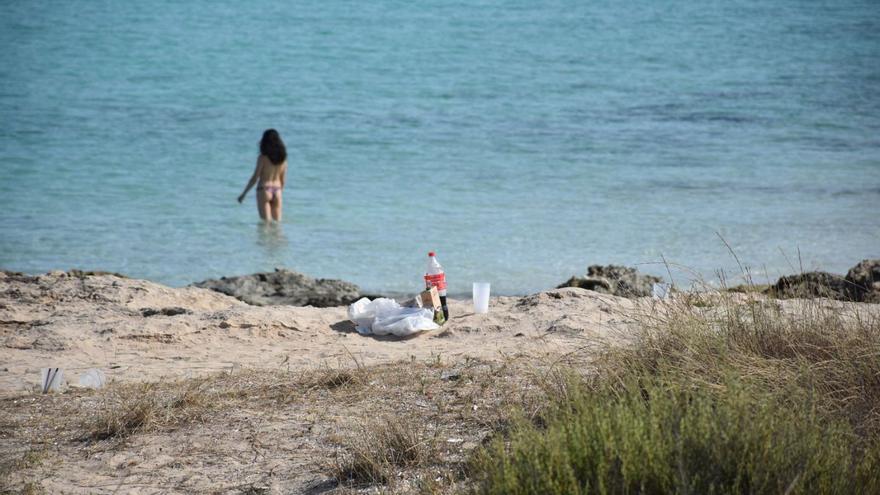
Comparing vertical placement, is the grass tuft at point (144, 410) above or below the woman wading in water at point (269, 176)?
below

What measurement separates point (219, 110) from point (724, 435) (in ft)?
79.5

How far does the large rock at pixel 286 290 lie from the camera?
29.5ft

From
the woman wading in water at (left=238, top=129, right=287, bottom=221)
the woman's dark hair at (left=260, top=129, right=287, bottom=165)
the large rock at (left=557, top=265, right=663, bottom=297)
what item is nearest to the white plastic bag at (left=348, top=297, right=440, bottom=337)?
the large rock at (left=557, top=265, right=663, bottom=297)

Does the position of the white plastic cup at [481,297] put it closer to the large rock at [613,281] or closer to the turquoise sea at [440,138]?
the large rock at [613,281]

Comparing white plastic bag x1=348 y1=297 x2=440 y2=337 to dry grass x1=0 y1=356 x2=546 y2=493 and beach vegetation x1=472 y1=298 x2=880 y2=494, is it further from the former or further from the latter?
beach vegetation x1=472 y1=298 x2=880 y2=494

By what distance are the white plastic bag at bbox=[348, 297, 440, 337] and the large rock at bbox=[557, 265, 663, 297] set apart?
2.05m

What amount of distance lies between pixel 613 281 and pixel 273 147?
7.46m

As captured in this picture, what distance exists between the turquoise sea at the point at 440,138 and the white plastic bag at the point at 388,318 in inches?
94.0

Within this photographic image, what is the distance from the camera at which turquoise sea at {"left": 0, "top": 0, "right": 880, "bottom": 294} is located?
12930 millimetres

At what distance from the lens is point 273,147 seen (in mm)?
14836

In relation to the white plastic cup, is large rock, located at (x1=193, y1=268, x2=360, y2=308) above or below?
below

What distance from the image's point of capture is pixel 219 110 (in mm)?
26031

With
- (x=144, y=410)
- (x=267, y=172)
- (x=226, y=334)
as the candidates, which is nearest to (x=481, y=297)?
(x=226, y=334)

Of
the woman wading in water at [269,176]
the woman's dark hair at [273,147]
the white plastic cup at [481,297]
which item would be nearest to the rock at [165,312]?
the white plastic cup at [481,297]
